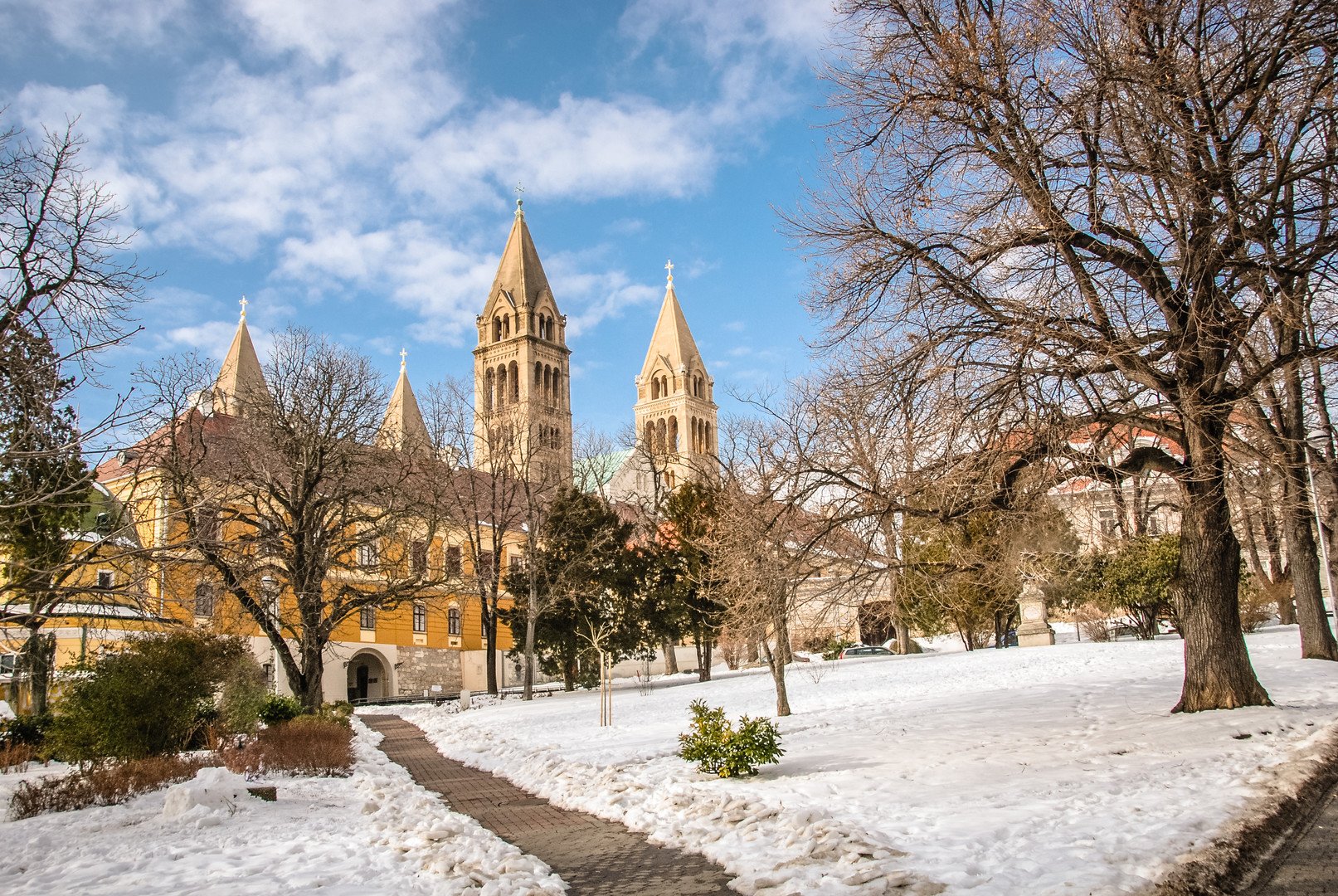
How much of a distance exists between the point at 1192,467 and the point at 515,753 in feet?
36.3

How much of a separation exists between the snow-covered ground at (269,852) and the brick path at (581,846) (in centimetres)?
34

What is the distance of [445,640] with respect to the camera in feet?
159

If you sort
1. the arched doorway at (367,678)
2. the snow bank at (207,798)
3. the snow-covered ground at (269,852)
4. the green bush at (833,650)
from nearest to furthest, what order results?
the snow-covered ground at (269,852)
the snow bank at (207,798)
the green bush at (833,650)
the arched doorway at (367,678)

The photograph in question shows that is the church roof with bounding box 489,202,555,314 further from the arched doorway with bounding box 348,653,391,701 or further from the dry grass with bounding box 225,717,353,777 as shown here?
the dry grass with bounding box 225,717,353,777

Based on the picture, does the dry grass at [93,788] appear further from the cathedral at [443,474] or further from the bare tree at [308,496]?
the bare tree at [308,496]

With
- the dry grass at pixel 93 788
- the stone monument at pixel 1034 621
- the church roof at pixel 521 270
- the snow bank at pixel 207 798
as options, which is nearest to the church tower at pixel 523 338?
the church roof at pixel 521 270

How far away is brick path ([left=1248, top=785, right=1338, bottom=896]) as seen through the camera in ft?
19.8

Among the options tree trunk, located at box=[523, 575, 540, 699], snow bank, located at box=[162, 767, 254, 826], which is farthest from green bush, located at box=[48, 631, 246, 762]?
tree trunk, located at box=[523, 575, 540, 699]

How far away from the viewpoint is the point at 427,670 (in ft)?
155

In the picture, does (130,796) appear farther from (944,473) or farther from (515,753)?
(944,473)

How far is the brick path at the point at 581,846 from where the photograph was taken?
7180mm

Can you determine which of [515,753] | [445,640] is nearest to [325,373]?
[515,753]

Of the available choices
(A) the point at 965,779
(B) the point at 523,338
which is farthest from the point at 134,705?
(B) the point at 523,338

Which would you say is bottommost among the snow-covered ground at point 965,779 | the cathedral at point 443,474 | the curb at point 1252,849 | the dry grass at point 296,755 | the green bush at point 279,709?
the curb at point 1252,849
